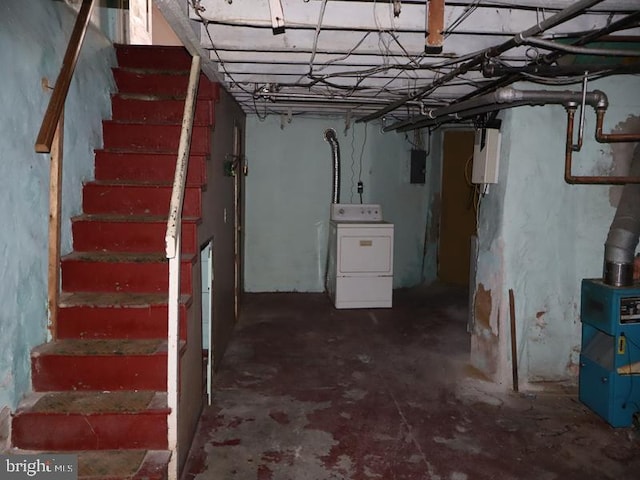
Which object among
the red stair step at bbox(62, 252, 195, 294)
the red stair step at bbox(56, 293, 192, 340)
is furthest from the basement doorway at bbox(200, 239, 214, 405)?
the red stair step at bbox(56, 293, 192, 340)

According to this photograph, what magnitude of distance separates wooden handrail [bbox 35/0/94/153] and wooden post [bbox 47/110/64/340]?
1.23ft

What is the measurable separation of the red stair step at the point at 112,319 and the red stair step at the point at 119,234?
1.52 feet

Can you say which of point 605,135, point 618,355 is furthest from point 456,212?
point 618,355

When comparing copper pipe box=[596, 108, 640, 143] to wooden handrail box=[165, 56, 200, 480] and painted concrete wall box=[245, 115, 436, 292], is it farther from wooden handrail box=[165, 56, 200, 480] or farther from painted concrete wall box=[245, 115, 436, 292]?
painted concrete wall box=[245, 115, 436, 292]

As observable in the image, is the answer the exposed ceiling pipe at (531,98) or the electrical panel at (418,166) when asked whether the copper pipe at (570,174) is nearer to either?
the exposed ceiling pipe at (531,98)

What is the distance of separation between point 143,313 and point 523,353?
9.68 feet

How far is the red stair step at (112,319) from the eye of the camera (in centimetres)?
287

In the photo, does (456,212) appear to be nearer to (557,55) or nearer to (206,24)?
(557,55)

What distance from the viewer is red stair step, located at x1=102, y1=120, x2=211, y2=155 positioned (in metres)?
3.77

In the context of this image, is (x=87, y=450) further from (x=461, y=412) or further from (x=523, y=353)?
(x=523, y=353)

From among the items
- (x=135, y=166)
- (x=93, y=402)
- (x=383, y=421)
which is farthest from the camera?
(x=135, y=166)

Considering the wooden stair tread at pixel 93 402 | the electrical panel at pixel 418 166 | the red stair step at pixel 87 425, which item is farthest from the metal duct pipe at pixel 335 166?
the red stair step at pixel 87 425

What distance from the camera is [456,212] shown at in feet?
25.1

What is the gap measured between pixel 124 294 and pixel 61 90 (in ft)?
4.04
